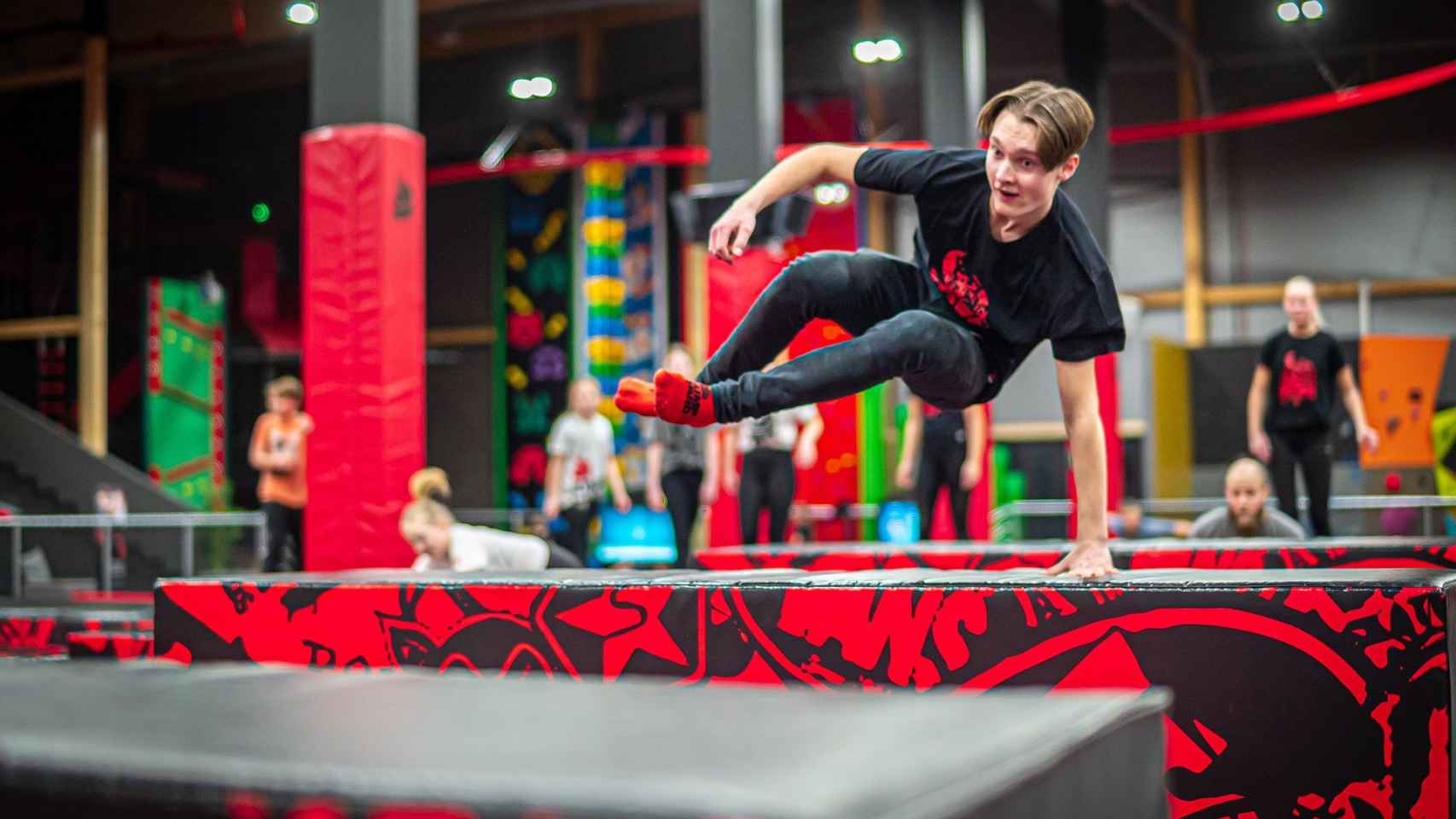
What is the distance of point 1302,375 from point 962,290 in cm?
361

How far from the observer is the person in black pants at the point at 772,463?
622cm

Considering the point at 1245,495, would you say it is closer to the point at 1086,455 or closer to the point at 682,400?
the point at 1086,455

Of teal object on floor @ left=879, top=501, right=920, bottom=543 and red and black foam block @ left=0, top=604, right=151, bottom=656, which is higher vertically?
teal object on floor @ left=879, top=501, right=920, bottom=543

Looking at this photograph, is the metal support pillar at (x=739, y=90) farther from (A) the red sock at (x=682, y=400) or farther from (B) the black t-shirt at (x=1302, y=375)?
(A) the red sock at (x=682, y=400)

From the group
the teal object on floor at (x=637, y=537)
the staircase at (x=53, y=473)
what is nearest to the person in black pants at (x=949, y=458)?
the teal object on floor at (x=637, y=537)

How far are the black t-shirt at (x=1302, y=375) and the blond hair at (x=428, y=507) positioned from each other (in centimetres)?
332

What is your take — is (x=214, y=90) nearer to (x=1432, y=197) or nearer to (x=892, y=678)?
(x=1432, y=197)

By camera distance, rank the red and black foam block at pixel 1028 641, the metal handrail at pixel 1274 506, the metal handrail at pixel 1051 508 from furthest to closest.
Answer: the metal handrail at pixel 1051 508
the metal handrail at pixel 1274 506
the red and black foam block at pixel 1028 641

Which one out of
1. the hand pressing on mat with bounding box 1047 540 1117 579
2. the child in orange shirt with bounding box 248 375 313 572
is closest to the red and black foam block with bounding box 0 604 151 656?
the child in orange shirt with bounding box 248 375 313 572

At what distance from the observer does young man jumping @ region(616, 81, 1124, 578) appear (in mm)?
2590

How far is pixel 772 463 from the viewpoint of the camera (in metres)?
6.29

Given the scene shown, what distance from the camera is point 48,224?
1315 cm

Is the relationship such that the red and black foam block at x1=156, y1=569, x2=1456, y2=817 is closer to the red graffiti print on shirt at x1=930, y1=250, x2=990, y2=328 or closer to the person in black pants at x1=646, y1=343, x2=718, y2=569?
the red graffiti print on shirt at x1=930, y1=250, x2=990, y2=328

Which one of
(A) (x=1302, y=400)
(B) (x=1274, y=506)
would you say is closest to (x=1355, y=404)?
(A) (x=1302, y=400)
